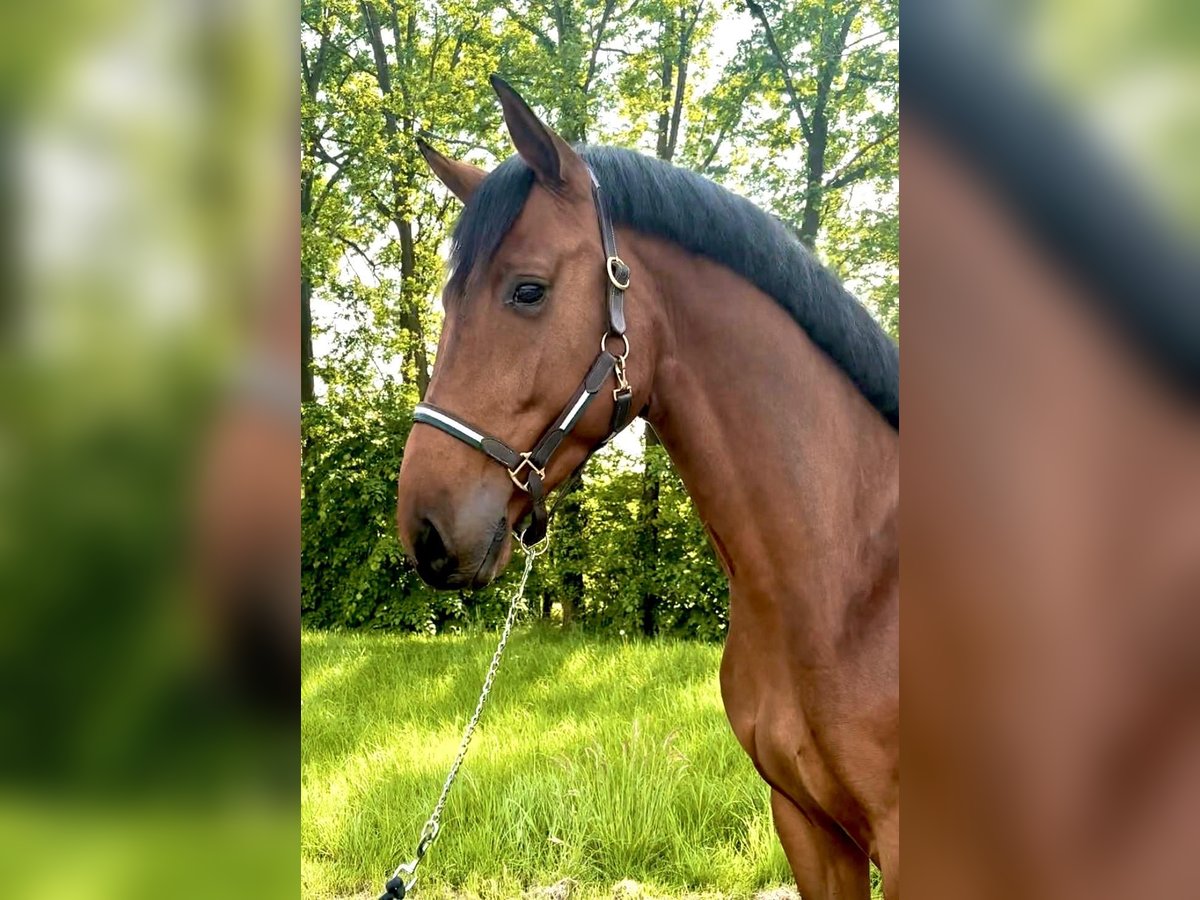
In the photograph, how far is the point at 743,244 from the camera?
2090 millimetres

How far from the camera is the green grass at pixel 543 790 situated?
3.78 metres

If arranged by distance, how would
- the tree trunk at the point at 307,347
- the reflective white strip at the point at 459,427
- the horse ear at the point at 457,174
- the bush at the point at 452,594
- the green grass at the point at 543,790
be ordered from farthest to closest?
1. the tree trunk at the point at 307,347
2. the bush at the point at 452,594
3. the green grass at the point at 543,790
4. the horse ear at the point at 457,174
5. the reflective white strip at the point at 459,427

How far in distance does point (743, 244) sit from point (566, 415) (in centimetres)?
62

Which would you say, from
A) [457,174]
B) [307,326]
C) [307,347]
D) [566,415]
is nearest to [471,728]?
[566,415]

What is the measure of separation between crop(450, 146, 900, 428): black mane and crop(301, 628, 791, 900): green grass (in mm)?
2598

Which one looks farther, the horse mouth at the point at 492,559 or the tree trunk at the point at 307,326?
the tree trunk at the point at 307,326

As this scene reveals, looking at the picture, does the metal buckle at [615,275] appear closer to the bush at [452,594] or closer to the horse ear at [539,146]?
the horse ear at [539,146]

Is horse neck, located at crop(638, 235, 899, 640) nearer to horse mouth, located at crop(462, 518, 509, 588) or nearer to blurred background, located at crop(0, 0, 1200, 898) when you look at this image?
horse mouth, located at crop(462, 518, 509, 588)
